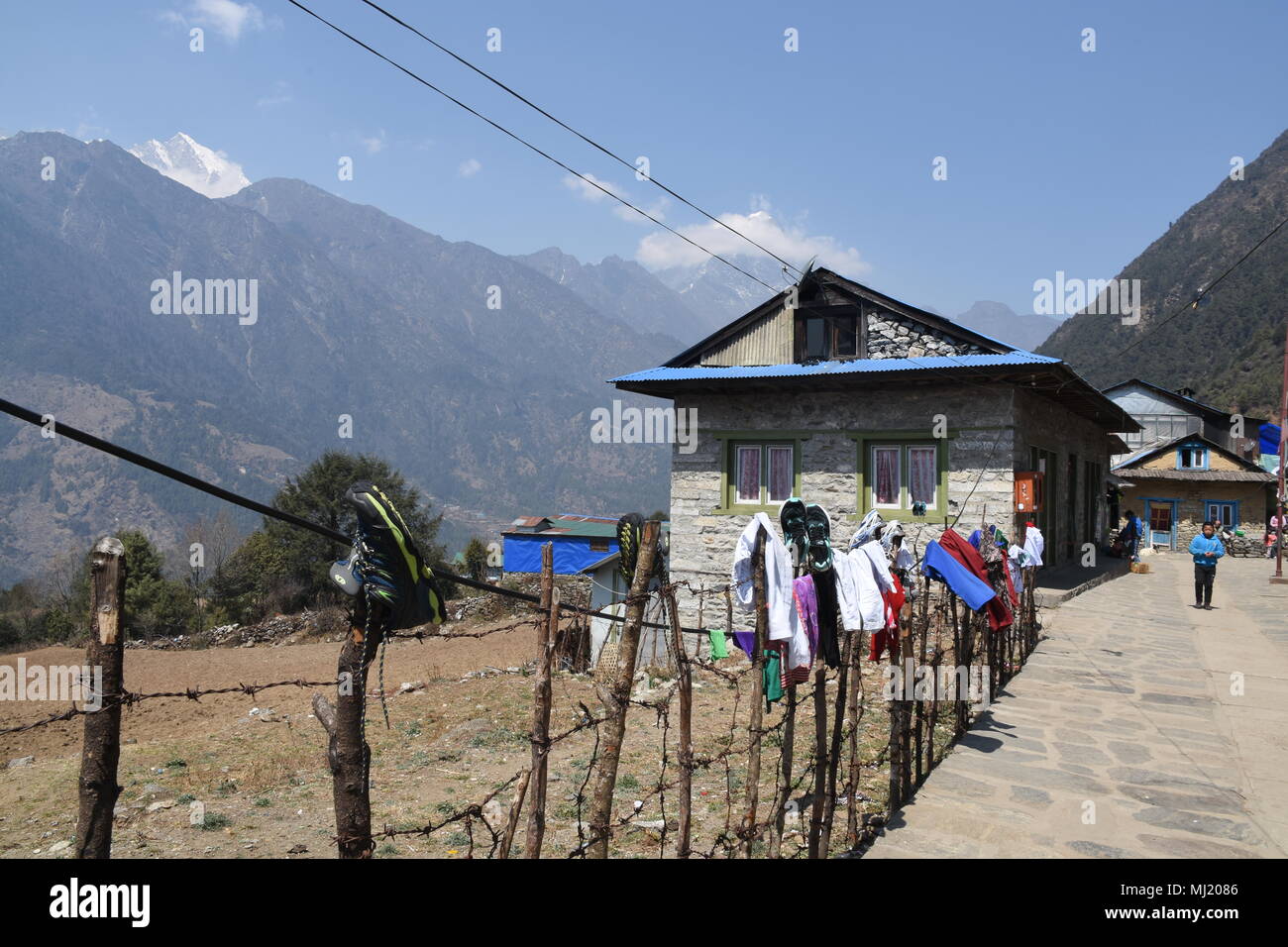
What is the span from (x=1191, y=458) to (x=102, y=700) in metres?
44.4

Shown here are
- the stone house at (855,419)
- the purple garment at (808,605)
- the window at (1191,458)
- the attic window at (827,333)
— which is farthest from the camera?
the window at (1191,458)

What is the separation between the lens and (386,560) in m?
3.15

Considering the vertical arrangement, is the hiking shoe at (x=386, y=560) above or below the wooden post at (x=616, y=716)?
above

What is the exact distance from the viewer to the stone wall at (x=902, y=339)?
17.0m

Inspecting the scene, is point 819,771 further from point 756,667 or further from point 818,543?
point 818,543

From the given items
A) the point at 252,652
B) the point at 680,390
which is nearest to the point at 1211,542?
the point at 680,390

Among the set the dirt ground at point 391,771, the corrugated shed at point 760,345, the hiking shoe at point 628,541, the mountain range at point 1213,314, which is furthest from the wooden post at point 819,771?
the mountain range at point 1213,314

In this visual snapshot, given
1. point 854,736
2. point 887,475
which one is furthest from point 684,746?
point 887,475

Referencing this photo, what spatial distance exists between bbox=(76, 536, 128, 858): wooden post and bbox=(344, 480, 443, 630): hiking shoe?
0.77m

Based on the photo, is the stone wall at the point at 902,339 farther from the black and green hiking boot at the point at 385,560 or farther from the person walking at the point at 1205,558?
the black and green hiking boot at the point at 385,560

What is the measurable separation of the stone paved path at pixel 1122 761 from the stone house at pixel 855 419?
395 centimetres

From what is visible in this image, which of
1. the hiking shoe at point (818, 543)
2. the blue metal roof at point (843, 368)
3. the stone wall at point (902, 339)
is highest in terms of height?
the stone wall at point (902, 339)
